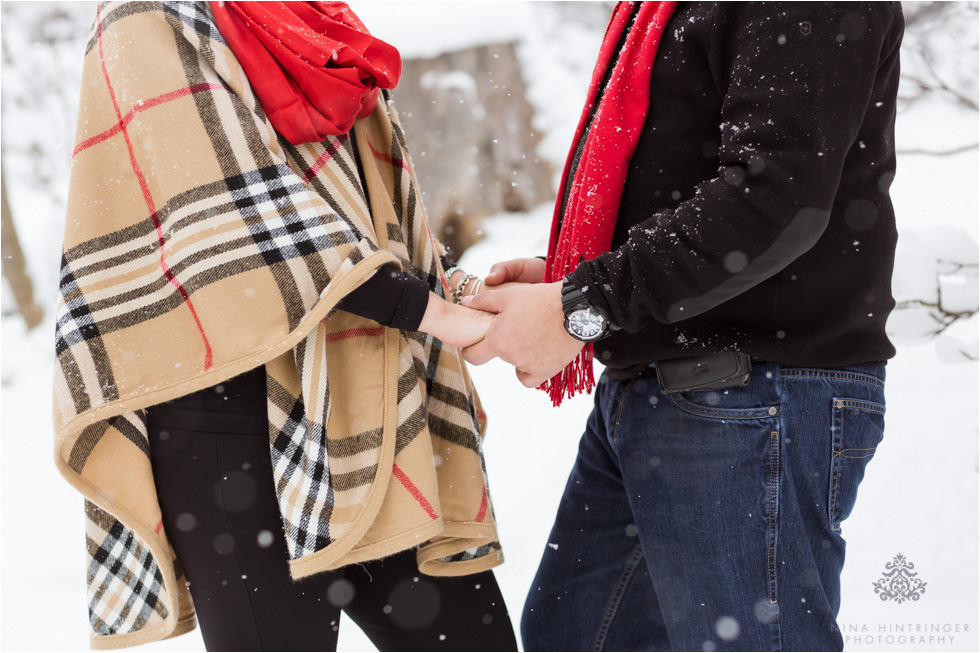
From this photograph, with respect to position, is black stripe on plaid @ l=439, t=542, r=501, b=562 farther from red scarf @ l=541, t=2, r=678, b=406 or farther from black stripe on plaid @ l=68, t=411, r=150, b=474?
black stripe on plaid @ l=68, t=411, r=150, b=474

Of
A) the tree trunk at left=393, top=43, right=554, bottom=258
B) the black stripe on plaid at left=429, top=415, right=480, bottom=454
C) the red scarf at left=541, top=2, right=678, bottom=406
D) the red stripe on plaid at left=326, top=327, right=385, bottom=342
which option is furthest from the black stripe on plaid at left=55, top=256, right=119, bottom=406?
the tree trunk at left=393, top=43, right=554, bottom=258

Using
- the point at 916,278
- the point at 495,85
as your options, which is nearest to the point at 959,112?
the point at 916,278

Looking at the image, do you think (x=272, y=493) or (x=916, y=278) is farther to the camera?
(x=916, y=278)

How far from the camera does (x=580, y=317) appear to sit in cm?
104

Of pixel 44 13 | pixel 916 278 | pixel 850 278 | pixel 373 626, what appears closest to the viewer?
pixel 850 278

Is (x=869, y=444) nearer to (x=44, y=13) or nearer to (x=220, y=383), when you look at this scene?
(x=220, y=383)

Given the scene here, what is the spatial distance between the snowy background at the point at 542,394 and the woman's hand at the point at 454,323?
1594 millimetres

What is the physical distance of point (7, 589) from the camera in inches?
107

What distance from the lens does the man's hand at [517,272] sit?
151 cm

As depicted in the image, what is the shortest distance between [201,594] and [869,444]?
1114 mm

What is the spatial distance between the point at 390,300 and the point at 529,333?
9.2 inches

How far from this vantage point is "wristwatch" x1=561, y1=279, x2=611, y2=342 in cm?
102

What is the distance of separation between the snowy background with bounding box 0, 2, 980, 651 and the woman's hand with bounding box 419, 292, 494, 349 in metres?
1.59

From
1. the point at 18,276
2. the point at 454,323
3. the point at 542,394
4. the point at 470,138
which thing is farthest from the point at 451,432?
the point at 18,276
